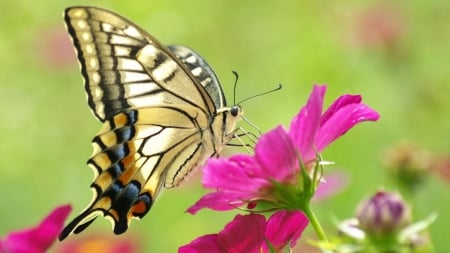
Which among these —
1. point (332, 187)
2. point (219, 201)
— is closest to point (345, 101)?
point (219, 201)

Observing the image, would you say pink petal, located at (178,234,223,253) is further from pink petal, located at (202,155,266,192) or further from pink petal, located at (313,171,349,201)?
pink petal, located at (313,171,349,201)

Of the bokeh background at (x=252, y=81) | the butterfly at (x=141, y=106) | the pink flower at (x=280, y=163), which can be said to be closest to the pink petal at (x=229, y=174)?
the pink flower at (x=280, y=163)

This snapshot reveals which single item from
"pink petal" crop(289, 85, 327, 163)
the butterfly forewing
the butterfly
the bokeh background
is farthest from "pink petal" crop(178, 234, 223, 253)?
the bokeh background

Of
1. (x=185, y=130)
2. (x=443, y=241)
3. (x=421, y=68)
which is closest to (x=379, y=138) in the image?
(x=421, y=68)

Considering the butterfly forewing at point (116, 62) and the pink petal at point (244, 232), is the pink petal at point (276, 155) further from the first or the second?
the butterfly forewing at point (116, 62)

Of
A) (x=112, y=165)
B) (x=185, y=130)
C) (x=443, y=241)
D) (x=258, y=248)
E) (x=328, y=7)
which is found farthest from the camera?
(x=328, y=7)

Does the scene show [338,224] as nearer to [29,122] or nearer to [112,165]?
[112,165]
